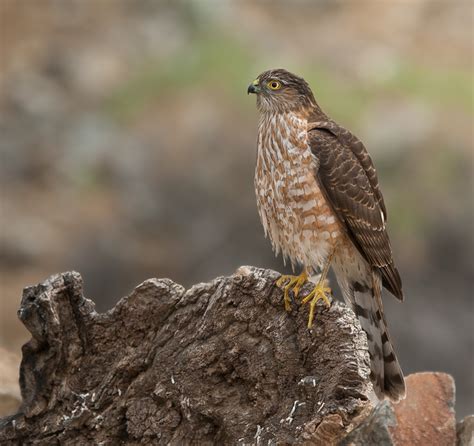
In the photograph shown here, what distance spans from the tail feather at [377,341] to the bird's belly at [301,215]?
1.81ft

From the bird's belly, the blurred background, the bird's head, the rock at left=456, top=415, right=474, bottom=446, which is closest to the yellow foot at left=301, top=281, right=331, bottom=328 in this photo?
the bird's belly

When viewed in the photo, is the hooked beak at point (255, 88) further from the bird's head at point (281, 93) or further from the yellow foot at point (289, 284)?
the yellow foot at point (289, 284)

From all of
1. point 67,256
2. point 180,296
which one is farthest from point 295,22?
point 180,296

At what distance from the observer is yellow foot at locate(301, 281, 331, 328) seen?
516cm

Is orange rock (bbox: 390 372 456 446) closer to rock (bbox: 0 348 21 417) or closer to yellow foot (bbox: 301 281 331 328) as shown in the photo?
yellow foot (bbox: 301 281 331 328)

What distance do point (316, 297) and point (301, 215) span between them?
106 cm

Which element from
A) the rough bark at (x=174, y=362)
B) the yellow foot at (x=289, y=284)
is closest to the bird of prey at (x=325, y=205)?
the yellow foot at (x=289, y=284)

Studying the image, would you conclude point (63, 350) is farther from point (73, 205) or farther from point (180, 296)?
point (73, 205)

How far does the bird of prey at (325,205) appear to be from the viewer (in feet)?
20.6

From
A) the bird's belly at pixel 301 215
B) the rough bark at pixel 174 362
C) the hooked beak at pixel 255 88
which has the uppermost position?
the hooked beak at pixel 255 88

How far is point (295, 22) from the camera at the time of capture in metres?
21.1

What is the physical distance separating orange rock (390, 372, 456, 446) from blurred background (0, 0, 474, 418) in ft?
20.8

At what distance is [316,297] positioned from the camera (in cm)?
531

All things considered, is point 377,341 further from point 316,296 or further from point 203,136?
point 203,136
